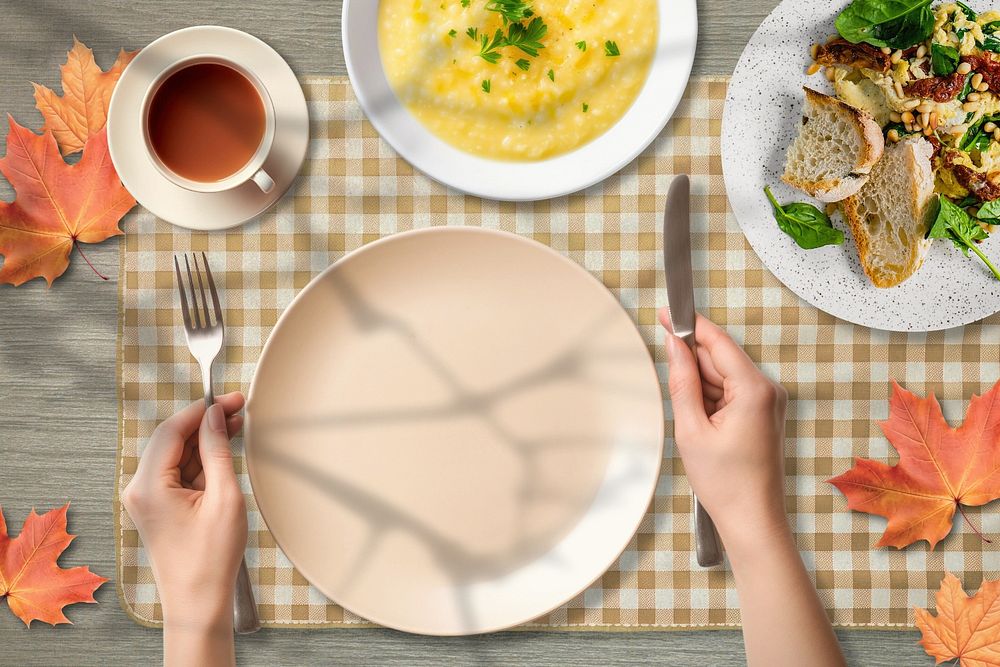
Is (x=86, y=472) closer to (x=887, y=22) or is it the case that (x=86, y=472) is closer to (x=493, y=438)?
(x=493, y=438)

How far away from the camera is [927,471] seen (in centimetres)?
98

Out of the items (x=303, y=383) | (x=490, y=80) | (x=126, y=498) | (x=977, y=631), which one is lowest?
(x=977, y=631)

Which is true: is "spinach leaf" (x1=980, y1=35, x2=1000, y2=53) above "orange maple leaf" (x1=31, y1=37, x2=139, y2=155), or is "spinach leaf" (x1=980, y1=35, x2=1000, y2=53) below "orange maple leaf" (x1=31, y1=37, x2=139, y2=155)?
above

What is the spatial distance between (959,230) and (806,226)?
0.20m

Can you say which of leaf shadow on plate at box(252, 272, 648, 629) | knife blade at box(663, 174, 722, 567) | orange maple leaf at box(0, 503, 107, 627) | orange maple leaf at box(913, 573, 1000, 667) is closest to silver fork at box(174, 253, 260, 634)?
leaf shadow on plate at box(252, 272, 648, 629)

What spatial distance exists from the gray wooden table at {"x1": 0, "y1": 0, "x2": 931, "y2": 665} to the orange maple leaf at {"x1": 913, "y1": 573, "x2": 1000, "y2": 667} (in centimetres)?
3

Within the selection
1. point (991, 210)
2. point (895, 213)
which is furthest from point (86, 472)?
point (991, 210)

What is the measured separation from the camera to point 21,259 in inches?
39.4

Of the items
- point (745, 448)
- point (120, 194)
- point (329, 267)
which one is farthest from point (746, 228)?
point (120, 194)

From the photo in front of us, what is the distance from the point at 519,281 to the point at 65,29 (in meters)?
0.74

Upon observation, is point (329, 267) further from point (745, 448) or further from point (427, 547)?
point (745, 448)

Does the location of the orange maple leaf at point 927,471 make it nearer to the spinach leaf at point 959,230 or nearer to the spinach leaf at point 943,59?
the spinach leaf at point 959,230

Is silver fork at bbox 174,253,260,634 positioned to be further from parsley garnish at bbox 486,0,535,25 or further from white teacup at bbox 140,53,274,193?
parsley garnish at bbox 486,0,535,25

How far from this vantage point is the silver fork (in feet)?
3.09
